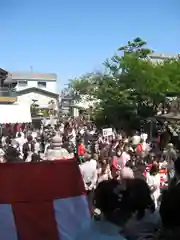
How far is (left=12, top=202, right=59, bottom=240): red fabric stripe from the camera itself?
4051 mm

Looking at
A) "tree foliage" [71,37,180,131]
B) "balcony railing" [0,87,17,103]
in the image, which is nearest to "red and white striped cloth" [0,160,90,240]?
"tree foliage" [71,37,180,131]

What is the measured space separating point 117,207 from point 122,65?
3181 centimetres

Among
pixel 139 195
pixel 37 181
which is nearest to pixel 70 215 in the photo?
pixel 37 181

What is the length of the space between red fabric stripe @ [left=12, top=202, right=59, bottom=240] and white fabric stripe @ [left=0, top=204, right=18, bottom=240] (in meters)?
0.04

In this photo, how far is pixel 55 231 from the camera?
4.09 m

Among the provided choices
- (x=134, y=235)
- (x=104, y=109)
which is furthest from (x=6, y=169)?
(x=104, y=109)

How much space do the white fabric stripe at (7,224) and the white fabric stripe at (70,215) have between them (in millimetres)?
405

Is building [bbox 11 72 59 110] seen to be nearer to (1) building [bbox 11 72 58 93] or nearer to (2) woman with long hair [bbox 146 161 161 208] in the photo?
(1) building [bbox 11 72 58 93]

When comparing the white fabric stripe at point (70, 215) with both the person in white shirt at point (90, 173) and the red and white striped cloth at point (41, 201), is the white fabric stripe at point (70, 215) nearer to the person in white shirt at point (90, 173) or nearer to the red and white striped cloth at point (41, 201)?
the red and white striped cloth at point (41, 201)

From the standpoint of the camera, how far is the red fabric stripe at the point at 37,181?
4.16 m

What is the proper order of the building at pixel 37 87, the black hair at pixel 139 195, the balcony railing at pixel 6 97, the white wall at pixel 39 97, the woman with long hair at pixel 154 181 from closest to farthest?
the black hair at pixel 139 195
the woman with long hair at pixel 154 181
the balcony railing at pixel 6 97
the building at pixel 37 87
the white wall at pixel 39 97

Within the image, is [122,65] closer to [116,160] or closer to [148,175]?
[116,160]

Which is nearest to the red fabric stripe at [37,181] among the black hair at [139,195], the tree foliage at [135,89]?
the black hair at [139,195]

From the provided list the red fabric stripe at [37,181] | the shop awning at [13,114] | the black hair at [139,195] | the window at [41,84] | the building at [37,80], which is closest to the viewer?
the black hair at [139,195]
